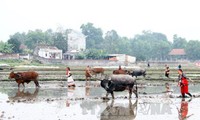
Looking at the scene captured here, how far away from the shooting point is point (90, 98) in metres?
24.5

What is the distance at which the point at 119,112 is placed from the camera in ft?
62.9

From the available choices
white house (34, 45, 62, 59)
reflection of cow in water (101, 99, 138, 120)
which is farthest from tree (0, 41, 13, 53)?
reflection of cow in water (101, 99, 138, 120)

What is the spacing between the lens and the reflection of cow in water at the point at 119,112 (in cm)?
1775

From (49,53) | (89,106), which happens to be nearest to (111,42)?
(49,53)

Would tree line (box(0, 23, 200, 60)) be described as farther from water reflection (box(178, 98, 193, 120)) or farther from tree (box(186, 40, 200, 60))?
water reflection (box(178, 98, 193, 120))

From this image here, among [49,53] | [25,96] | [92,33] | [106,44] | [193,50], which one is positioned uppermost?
[92,33]

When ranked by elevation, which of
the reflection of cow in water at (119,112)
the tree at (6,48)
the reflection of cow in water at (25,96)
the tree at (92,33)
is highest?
the tree at (92,33)

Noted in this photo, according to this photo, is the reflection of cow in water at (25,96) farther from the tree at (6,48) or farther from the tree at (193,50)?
the tree at (193,50)

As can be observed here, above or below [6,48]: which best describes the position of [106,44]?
above

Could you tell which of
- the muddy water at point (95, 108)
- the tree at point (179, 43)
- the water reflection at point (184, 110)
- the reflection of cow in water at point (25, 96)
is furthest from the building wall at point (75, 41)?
the water reflection at point (184, 110)

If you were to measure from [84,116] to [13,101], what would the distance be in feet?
21.8

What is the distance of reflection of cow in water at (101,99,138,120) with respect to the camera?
17.8 m

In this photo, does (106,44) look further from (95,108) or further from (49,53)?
(95,108)

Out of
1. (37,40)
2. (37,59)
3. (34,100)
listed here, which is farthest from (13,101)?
(37,40)
